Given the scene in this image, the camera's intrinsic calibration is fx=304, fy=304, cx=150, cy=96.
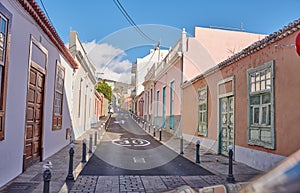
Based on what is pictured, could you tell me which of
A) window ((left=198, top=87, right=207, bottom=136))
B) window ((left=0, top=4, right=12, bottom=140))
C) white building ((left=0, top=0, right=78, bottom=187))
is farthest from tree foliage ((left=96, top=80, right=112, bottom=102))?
window ((left=0, top=4, right=12, bottom=140))

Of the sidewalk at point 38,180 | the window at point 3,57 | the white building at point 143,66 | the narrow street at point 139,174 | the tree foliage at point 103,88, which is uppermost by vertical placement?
the white building at point 143,66

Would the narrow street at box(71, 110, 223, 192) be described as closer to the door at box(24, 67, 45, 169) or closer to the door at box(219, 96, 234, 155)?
the door at box(24, 67, 45, 169)

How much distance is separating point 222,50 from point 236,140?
9442 mm

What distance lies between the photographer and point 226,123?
10906 millimetres

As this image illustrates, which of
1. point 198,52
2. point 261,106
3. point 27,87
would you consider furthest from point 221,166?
point 198,52

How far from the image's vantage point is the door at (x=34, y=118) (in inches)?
297

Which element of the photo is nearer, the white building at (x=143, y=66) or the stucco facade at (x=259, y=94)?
the stucco facade at (x=259, y=94)

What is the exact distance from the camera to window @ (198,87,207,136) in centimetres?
1334

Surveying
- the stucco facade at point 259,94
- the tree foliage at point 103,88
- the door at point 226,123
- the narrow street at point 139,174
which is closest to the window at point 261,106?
the stucco facade at point 259,94

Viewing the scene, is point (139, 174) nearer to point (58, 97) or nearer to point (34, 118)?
point (34, 118)

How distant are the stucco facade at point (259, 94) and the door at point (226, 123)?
1.5 inches

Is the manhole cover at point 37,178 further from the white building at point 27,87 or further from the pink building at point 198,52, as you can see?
the pink building at point 198,52

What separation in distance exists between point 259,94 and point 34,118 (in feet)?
20.2

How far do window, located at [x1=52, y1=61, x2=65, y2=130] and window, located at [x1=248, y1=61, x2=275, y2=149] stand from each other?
6.35 meters
